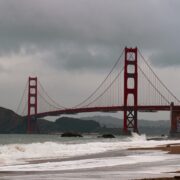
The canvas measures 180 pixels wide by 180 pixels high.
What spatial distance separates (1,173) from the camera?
19109 millimetres

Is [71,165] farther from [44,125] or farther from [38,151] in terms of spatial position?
[44,125]

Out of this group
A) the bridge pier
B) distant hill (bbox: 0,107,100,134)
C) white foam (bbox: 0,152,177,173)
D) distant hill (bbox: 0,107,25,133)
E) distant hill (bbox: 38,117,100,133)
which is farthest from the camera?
distant hill (bbox: 38,117,100,133)

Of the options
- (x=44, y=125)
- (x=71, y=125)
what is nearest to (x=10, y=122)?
(x=44, y=125)

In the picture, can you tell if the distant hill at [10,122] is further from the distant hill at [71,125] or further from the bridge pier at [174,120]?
the bridge pier at [174,120]

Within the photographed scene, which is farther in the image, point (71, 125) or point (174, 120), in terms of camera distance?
point (71, 125)

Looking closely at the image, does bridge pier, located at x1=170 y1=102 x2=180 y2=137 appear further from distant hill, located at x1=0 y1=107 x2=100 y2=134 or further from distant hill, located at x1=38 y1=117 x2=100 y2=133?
distant hill, located at x1=38 y1=117 x2=100 y2=133

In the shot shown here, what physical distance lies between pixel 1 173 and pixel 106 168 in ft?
12.5

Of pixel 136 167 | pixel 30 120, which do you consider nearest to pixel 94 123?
pixel 30 120

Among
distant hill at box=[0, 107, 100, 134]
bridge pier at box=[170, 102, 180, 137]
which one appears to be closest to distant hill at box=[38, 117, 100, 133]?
distant hill at box=[0, 107, 100, 134]

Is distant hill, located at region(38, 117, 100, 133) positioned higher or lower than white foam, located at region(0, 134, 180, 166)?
higher

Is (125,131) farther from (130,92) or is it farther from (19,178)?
(19,178)

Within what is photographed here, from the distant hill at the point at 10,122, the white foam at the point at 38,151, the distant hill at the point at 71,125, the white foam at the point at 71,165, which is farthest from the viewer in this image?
the distant hill at the point at 71,125

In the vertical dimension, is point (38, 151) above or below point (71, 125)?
below

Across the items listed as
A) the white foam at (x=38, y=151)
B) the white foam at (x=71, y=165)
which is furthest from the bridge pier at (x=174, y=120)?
the white foam at (x=71, y=165)
